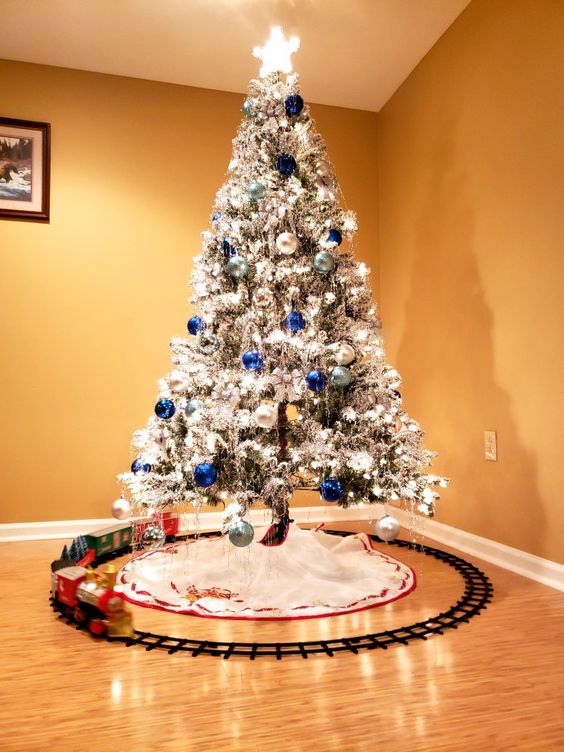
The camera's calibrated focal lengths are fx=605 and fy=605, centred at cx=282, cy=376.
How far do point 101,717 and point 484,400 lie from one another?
6.40ft

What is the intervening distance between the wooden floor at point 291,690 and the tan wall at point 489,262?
684 mm

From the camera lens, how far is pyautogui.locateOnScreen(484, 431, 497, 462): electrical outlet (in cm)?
255

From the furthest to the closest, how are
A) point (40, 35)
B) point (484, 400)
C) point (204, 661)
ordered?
point (40, 35) → point (484, 400) → point (204, 661)

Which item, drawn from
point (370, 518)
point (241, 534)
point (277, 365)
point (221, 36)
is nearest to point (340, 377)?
point (277, 365)

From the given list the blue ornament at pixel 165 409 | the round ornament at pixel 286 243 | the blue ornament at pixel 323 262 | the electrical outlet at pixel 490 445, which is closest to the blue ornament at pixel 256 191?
the round ornament at pixel 286 243

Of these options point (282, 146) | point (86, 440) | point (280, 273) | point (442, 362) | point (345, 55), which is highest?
point (345, 55)

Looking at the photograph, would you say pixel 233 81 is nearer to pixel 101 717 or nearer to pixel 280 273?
pixel 280 273

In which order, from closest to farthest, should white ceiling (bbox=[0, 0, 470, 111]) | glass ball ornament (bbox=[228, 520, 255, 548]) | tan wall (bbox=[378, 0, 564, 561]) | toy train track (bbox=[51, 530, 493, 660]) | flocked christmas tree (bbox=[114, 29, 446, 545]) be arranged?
toy train track (bbox=[51, 530, 493, 660]) → glass ball ornament (bbox=[228, 520, 255, 548]) → flocked christmas tree (bbox=[114, 29, 446, 545]) → tan wall (bbox=[378, 0, 564, 561]) → white ceiling (bbox=[0, 0, 470, 111])

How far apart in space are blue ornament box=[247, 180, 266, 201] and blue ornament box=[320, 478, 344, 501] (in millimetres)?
1033

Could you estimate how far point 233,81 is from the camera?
11.1 ft

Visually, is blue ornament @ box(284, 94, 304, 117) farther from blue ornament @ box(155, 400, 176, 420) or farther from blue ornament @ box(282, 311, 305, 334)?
blue ornament @ box(155, 400, 176, 420)

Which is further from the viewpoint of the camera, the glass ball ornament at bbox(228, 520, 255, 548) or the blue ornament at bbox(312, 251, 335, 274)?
the blue ornament at bbox(312, 251, 335, 274)

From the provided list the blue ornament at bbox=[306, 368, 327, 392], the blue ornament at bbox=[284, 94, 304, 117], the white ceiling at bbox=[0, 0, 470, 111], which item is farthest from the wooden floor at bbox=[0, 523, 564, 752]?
the white ceiling at bbox=[0, 0, 470, 111]

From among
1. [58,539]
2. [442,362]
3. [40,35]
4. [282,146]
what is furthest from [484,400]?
[40,35]
